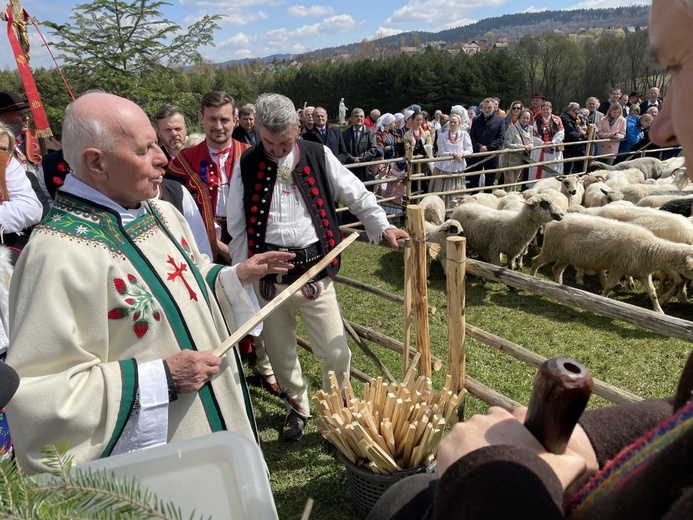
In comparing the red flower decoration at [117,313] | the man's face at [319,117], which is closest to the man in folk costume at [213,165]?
the red flower decoration at [117,313]

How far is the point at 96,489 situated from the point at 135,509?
0.20 ft

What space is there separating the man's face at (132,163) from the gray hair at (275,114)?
124 centimetres

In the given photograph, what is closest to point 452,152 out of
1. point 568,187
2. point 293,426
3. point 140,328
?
point 568,187

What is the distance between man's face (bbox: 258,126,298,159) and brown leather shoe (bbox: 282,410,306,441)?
6.02ft

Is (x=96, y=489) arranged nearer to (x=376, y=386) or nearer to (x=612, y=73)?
(x=376, y=386)

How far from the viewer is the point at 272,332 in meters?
3.36

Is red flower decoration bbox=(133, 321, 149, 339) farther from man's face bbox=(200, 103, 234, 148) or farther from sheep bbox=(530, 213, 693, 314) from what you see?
sheep bbox=(530, 213, 693, 314)

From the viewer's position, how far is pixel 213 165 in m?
3.96

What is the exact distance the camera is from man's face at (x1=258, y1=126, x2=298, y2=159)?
296 cm

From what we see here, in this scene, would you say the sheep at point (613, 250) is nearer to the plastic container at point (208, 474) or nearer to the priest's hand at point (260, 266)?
the priest's hand at point (260, 266)

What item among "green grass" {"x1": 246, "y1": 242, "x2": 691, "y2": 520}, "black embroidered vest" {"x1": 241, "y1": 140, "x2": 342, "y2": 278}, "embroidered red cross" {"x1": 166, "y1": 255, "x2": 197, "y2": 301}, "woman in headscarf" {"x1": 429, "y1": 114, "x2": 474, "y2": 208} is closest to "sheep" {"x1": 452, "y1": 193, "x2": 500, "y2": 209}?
"woman in headscarf" {"x1": 429, "y1": 114, "x2": 474, "y2": 208}

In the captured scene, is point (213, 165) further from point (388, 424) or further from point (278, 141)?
point (388, 424)

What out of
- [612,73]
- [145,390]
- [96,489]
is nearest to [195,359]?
[145,390]

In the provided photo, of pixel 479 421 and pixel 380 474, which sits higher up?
pixel 479 421
